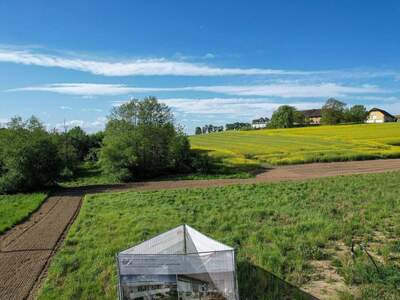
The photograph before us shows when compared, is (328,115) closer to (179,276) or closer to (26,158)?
(26,158)

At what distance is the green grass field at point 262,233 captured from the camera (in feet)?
20.9

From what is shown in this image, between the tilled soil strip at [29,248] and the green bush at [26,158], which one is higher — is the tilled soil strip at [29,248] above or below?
below

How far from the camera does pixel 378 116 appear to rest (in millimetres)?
120125

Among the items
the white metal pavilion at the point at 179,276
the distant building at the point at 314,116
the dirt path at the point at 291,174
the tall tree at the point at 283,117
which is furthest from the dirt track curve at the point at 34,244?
the distant building at the point at 314,116

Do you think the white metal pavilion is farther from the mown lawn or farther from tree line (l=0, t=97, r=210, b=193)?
tree line (l=0, t=97, r=210, b=193)

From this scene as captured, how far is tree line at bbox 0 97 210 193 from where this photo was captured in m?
20.7

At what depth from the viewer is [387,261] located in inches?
272

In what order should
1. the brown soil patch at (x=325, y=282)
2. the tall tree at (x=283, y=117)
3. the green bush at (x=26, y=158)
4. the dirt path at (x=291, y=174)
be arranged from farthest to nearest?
the tall tree at (x=283, y=117)
the dirt path at (x=291, y=174)
the green bush at (x=26, y=158)
the brown soil patch at (x=325, y=282)

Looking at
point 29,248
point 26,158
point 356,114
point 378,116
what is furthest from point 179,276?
point 378,116

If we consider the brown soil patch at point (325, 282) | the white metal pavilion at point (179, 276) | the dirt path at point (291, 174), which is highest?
the white metal pavilion at point (179, 276)

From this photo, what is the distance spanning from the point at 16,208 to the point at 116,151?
11.9 m

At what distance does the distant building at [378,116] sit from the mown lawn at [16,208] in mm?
119335

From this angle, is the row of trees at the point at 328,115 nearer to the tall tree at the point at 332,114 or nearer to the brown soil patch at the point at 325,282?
the tall tree at the point at 332,114

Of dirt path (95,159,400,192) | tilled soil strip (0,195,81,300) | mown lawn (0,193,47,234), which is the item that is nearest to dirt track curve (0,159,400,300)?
tilled soil strip (0,195,81,300)
